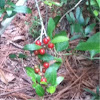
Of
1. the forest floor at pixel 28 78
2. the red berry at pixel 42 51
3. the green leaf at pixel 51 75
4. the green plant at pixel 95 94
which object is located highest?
the red berry at pixel 42 51

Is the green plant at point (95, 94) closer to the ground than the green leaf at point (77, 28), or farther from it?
closer to the ground

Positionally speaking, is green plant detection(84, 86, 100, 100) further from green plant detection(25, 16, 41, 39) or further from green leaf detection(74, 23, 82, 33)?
green plant detection(25, 16, 41, 39)

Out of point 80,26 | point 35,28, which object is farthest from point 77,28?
point 35,28

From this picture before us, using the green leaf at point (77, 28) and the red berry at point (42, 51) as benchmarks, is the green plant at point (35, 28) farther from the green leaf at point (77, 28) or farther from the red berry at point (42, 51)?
the red berry at point (42, 51)

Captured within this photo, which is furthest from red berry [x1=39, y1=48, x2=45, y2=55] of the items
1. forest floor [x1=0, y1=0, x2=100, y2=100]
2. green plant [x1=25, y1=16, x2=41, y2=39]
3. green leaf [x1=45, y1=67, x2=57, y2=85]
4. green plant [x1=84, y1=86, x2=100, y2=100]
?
green plant [x1=25, y1=16, x2=41, y2=39]

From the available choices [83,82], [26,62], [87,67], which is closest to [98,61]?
[87,67]

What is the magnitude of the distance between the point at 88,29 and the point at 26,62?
0.49m

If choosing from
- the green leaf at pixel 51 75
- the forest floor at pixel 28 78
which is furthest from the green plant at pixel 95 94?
the green leaf at pixel 51 75

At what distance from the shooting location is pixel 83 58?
134 centimetres

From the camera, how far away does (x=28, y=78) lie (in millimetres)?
1262

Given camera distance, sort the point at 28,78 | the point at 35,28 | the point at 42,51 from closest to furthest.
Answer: the point at 42,51, the point at 28,78, the point at 35,28

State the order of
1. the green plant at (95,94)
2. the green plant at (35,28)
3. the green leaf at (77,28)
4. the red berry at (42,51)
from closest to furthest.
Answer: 1. the red berry at (42,51)
2. the green plant at (95,94)
3. the green leaf at (77,28)
4. the green plant at (35,28)

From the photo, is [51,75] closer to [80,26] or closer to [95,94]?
[95,94]

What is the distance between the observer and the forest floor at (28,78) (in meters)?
1.18
